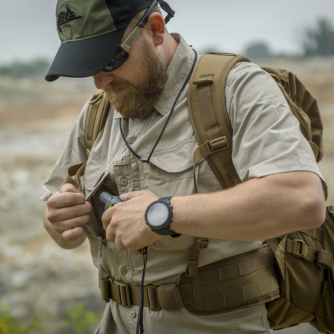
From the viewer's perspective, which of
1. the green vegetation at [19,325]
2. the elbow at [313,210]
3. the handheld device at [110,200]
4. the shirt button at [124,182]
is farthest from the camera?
the green vegetation at [19,325]

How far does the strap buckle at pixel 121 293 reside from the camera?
1.58m

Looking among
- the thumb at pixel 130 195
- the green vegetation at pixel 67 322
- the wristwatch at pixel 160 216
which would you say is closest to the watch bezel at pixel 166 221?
the wristwatch at pixel 160 216

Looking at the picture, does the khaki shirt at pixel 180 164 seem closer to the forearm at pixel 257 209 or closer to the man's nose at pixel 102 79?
the forearm at pixel 257 209

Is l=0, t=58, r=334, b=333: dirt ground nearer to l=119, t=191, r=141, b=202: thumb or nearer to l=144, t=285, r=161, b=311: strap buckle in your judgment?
l=144, t=285, r=161, b=311: strap buckle

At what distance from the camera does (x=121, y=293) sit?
5.24ft

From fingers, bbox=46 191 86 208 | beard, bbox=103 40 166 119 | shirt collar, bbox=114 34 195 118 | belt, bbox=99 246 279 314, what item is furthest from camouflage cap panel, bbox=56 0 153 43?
belt, bbox=99 246 279 314

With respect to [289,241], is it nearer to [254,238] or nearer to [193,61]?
[254,238]

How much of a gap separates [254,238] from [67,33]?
39.5 inches

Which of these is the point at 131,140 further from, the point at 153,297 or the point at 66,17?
the point at 153,297

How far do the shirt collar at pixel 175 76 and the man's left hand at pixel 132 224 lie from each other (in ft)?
1.24

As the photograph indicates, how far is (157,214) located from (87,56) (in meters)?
0.63

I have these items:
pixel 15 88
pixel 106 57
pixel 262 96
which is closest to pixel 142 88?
pixel 106 57

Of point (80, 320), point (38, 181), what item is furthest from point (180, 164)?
point (38, 181)

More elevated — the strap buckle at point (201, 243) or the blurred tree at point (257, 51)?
the strap buckle at point (201, 243)
